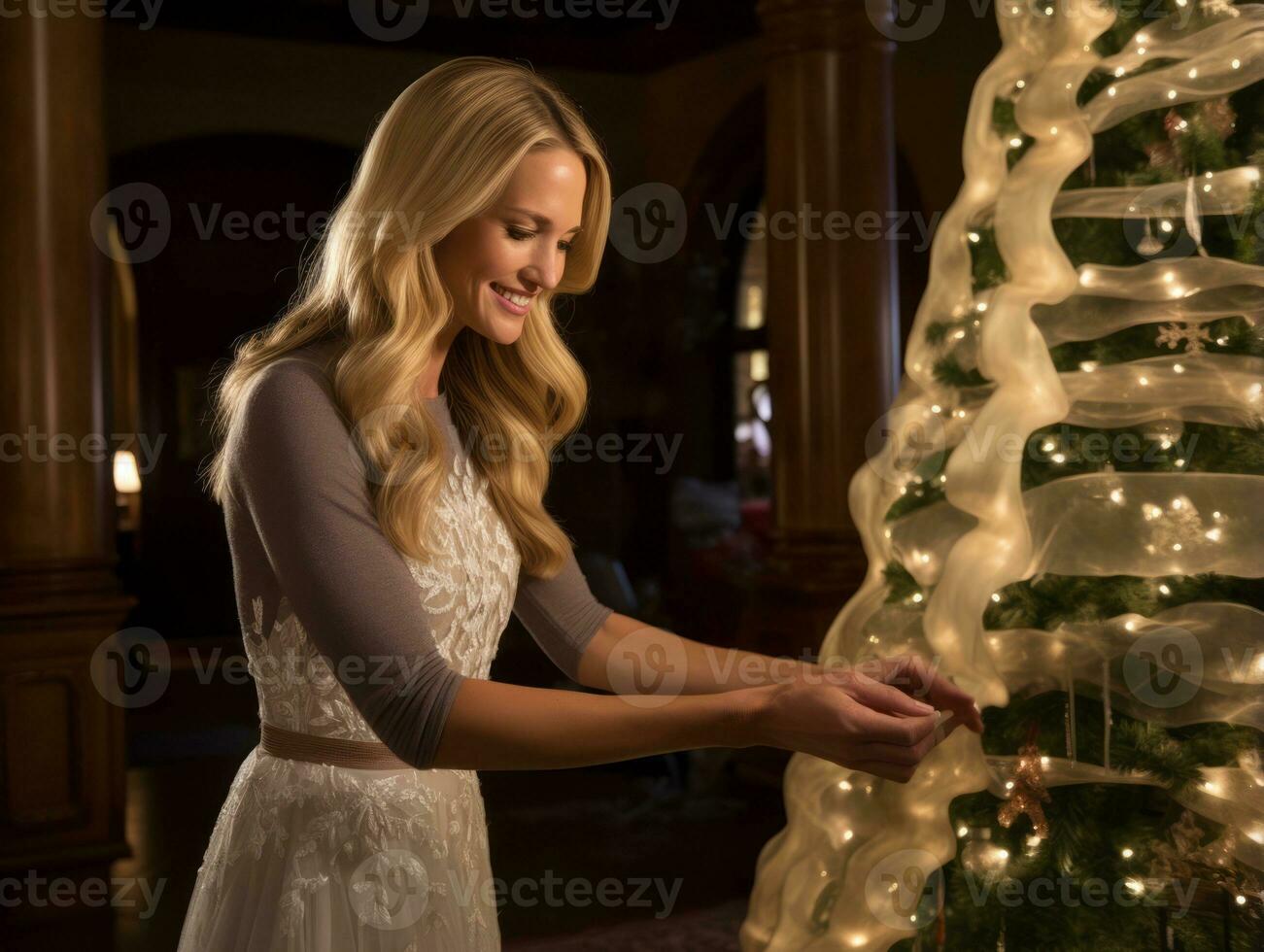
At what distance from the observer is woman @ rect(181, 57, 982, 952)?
4.73ft

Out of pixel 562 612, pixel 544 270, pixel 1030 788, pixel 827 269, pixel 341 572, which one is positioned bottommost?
pixel 1030 788

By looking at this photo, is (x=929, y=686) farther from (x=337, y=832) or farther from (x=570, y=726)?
(x=337, y=832)

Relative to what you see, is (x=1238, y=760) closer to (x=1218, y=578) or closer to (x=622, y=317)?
(x=1218, y=578)

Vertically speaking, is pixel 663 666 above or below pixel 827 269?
below

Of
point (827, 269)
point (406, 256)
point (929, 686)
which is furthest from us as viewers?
point (827, 269)

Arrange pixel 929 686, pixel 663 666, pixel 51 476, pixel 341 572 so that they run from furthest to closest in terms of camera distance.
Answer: pixel 51 476, pixel 663 666, pixel 929 686, pixel 341 572

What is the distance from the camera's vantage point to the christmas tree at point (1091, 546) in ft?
6.20

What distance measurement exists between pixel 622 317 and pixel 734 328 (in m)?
0.78

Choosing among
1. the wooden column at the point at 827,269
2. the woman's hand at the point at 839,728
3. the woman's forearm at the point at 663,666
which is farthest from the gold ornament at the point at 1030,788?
the wooden column at the point at 827,269

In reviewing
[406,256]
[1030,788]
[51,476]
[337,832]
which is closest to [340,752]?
[337,832]

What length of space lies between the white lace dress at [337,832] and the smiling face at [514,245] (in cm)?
24

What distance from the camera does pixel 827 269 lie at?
5.52 metres

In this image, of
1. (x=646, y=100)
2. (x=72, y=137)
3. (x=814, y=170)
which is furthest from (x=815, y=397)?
(x=646, y=100)

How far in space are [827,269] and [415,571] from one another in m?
4.14
